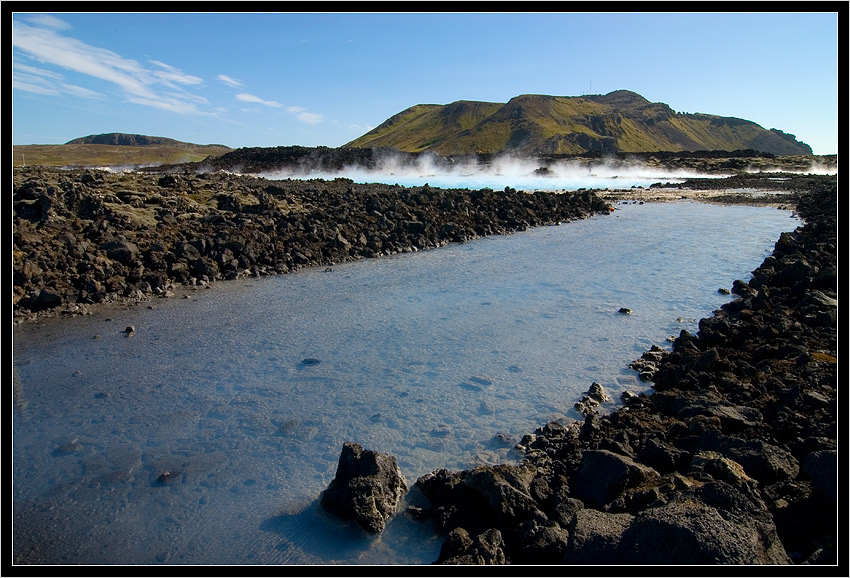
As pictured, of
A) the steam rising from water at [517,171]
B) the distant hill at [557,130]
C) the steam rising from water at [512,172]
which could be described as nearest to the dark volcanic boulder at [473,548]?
the steam rising from water at [512,172]

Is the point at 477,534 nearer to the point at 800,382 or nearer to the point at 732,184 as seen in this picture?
the point at 800,382

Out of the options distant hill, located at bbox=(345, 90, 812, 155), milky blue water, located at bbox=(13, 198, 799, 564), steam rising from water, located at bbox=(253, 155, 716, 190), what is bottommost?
milky blue water, located at bbox=(13, 198, 799, 564)

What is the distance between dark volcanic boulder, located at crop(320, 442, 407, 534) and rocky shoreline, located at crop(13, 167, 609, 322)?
856 centimetres

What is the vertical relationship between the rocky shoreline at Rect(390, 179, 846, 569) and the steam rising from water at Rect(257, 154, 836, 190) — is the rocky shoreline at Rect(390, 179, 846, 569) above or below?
below

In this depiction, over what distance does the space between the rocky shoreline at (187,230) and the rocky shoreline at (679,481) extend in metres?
9.76

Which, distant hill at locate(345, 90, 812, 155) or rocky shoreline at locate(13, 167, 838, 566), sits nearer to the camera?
rocky shoreline at locate(13, 167, 838, 566)

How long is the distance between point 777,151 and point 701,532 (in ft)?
665

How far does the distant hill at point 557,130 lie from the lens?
407 feet

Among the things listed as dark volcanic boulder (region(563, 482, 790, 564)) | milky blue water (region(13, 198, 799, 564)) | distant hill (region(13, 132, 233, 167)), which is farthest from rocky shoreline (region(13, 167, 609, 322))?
distant hill (region(13, 132, 233, 167))

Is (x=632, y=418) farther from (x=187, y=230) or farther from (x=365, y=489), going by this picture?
(x=187, y=230)

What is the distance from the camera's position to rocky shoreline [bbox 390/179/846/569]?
3805mm

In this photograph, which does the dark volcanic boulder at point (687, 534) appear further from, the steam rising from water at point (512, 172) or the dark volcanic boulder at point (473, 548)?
the steam rising from water at point (512, 172)

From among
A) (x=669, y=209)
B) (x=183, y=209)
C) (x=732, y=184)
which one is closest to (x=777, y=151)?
(x=732, y=184)

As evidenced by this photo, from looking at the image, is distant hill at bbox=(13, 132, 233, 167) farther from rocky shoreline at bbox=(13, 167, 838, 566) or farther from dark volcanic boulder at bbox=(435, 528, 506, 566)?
dark volcanic boulder at bbox=(435, 528, 506, 566)
